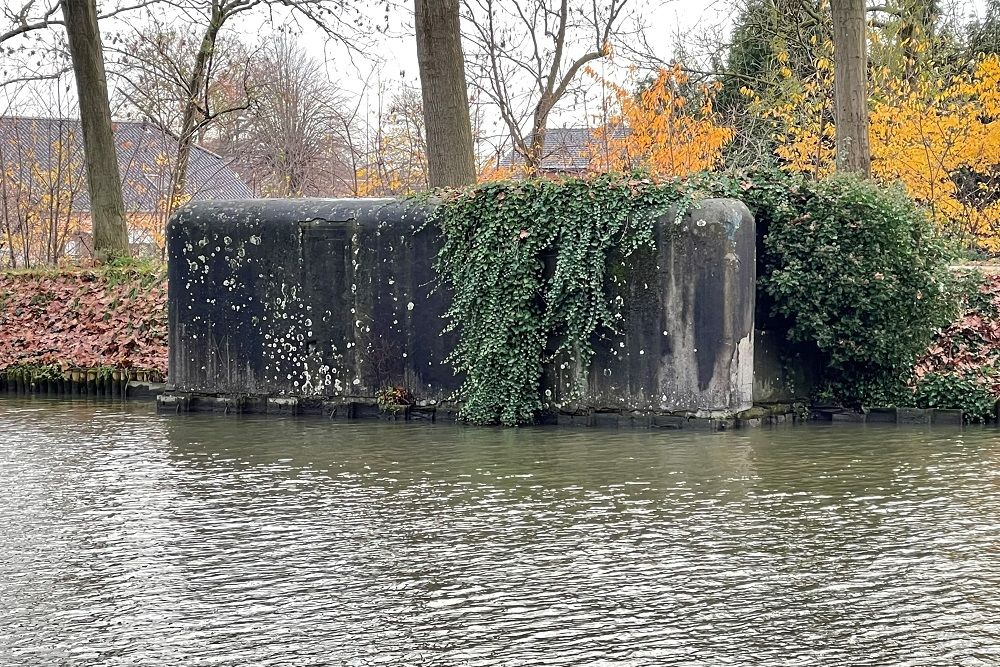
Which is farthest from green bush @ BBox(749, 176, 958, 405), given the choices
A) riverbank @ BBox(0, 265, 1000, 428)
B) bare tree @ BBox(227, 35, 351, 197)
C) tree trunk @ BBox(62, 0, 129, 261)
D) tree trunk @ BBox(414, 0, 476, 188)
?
bare tree @ BBox(227, 35, 351, 197)

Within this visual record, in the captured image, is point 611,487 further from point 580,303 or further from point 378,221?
point 378,221

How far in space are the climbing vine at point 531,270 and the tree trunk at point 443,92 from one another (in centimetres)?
290

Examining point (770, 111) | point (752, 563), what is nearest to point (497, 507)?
point (752, 563)

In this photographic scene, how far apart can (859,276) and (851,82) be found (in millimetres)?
6135

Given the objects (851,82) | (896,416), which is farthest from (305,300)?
(851,82)

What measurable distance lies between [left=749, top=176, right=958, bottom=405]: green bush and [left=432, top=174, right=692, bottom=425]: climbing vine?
126cm

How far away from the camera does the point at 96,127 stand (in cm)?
1992

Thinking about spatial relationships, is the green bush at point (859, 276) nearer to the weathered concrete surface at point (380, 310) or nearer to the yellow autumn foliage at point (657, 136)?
the weathered concrete surface at point (380, 310)

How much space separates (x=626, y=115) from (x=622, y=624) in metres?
22.4

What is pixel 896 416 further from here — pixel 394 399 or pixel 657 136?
pixel 657 136

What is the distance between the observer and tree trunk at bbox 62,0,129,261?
19.9 m

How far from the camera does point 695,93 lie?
106ft

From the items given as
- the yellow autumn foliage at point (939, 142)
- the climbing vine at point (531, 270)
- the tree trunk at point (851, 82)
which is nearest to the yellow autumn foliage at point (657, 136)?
the yellow autumn foliage at point (939, 142)

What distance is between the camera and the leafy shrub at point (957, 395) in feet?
39.8
